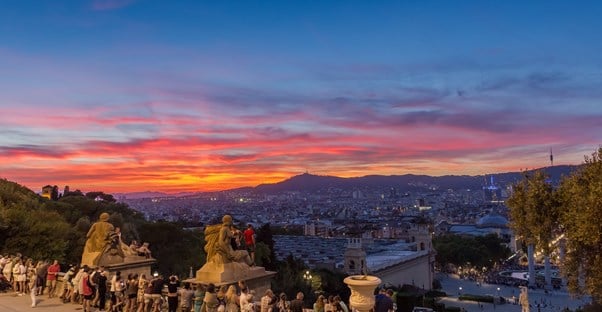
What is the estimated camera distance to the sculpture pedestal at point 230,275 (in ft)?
37.8

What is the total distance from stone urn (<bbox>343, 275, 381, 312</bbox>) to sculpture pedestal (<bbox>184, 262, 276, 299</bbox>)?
10.1 feet

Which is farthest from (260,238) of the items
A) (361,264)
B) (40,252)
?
(40,252)

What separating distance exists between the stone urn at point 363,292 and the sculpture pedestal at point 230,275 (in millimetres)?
3072

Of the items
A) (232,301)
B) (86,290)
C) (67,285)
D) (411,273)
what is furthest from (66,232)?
(411,273)

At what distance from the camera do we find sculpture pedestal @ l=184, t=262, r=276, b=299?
11.5 m

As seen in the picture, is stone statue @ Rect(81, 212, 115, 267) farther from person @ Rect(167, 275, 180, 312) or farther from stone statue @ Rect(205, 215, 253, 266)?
stone statue @ Rect(205, 215, 253, 266)

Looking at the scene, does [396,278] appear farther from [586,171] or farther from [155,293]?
[155,293]

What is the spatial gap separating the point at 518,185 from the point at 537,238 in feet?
7.61

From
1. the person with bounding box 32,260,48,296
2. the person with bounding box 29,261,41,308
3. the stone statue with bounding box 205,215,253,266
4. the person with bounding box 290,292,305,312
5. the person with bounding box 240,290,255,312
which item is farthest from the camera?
the person with bounding box 32,260,48,296

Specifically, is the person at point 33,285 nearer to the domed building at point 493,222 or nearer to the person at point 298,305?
the person at point 298,305

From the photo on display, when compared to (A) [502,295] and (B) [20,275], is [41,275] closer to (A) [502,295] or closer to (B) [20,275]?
(B) [20,275]

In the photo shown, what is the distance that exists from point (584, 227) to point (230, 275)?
11.9 metres

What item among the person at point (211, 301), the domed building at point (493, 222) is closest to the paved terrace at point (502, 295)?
the person at point (211, 301)

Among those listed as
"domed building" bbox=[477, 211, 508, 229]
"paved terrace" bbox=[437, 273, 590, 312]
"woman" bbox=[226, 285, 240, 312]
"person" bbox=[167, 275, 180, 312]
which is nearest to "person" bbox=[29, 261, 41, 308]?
"person" bbox=[167, 275, 180, 312]
